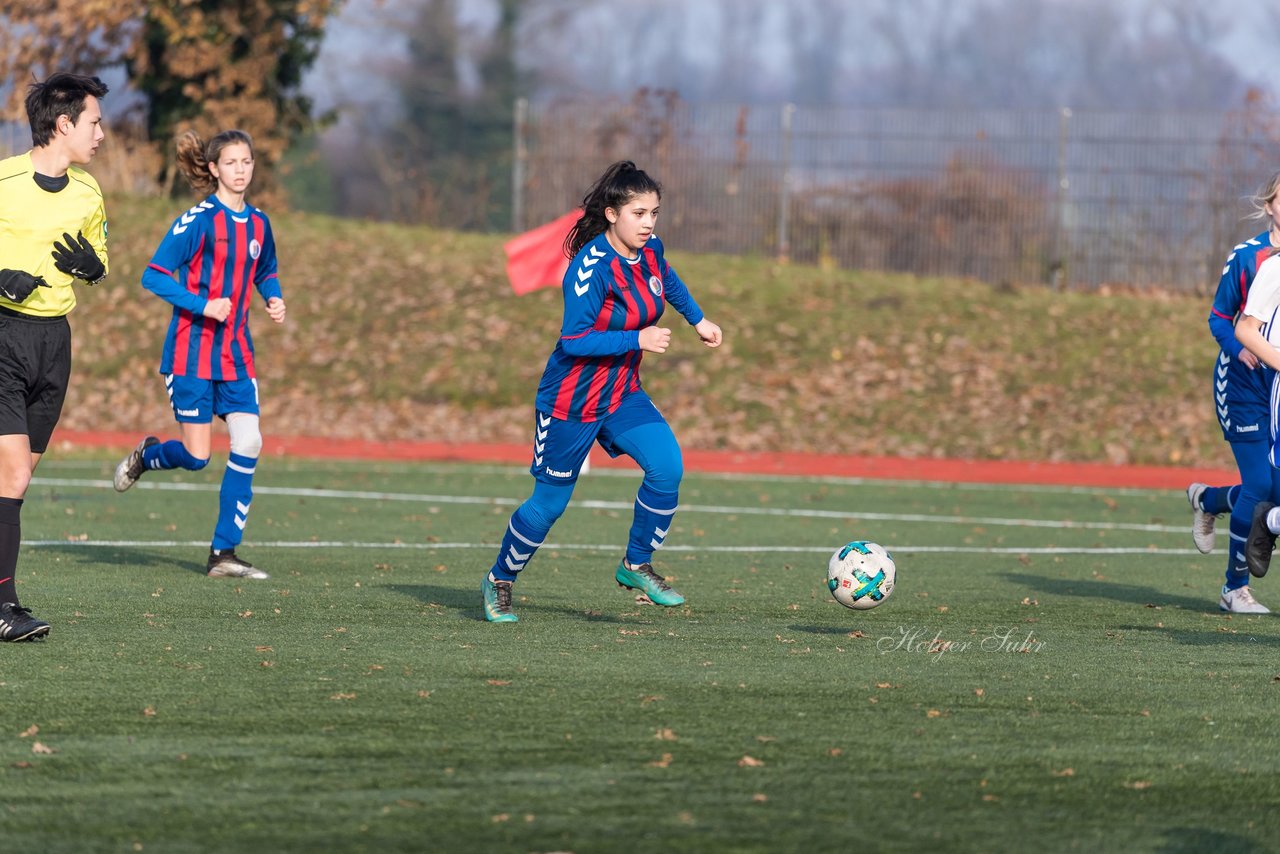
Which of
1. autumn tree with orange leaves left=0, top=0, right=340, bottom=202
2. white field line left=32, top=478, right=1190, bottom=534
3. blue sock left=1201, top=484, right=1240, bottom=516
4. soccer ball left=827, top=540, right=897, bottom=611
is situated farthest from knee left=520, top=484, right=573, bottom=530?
autumn tree with orange leaves left=0, top=0, right=340, bottom=202

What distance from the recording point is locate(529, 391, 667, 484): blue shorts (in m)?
7.12

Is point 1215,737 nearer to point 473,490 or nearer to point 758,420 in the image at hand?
point 473,490

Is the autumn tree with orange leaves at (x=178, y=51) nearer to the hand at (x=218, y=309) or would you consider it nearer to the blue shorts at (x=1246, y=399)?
the hand at (x=218, y=309)

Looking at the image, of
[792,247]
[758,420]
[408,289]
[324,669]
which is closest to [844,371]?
[758,420]

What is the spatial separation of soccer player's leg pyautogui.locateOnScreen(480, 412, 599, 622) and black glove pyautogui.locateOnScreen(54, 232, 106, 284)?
6.18 feet

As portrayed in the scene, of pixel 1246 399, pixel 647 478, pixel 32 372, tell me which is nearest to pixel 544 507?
pixel 647 478

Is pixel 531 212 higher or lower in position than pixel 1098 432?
higher

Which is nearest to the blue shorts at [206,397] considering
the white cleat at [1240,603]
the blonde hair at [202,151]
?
the blonde hair at [202,151]

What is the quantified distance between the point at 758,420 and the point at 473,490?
23.8 ft

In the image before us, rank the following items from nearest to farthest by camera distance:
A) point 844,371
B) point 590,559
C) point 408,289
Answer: point 590,559 → point 844,371 → point 408,289

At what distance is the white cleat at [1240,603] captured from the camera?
807cm

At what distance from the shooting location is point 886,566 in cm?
726

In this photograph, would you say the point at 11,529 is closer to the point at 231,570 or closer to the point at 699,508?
the point at 231,570

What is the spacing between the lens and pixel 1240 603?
8.11 m
